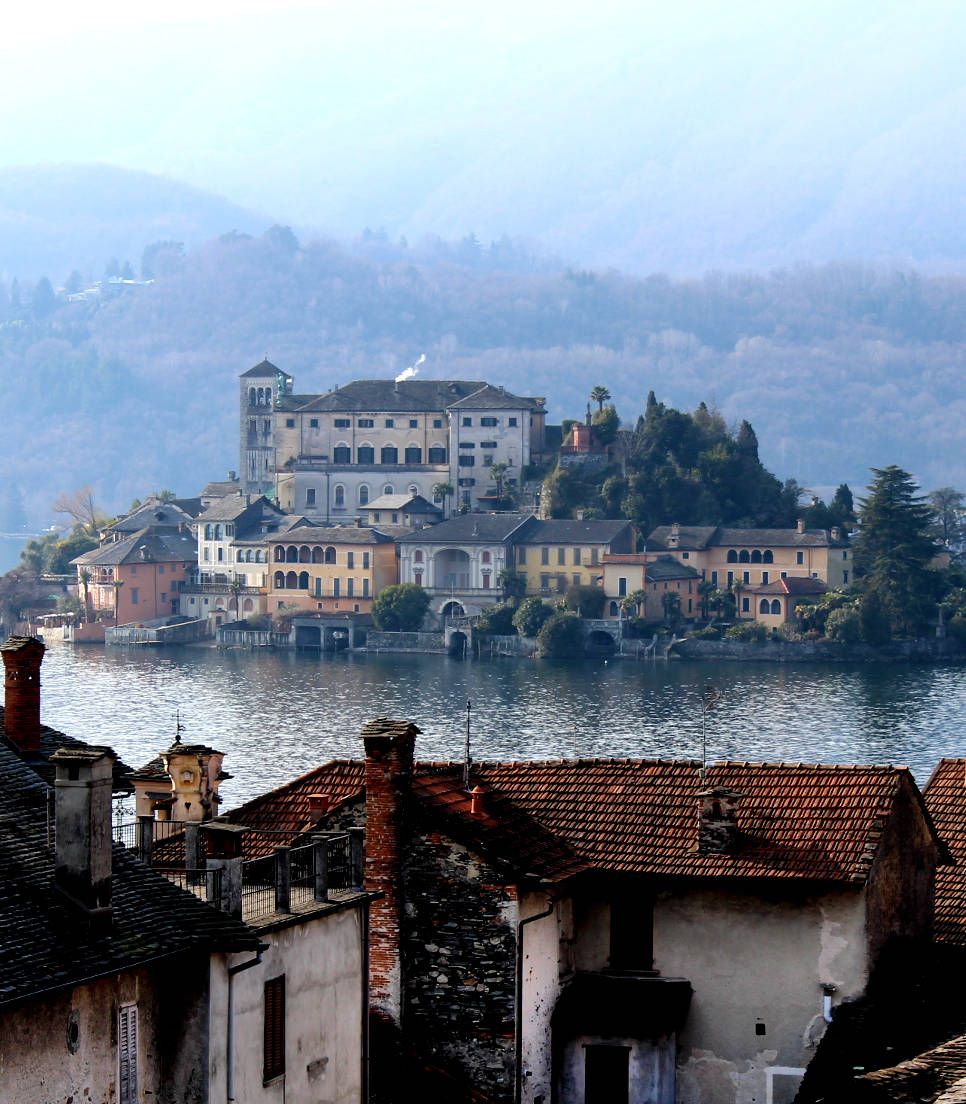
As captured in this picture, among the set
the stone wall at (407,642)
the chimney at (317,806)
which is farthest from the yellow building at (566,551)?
the chimney at (317,806)

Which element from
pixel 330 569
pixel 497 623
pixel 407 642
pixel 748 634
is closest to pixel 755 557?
pixel 748 634

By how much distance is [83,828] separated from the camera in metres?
15.6

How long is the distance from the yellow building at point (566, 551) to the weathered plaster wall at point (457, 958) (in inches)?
4507

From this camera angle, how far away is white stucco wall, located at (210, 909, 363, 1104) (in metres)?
17.0

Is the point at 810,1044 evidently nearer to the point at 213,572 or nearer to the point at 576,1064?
the point at 576,1064

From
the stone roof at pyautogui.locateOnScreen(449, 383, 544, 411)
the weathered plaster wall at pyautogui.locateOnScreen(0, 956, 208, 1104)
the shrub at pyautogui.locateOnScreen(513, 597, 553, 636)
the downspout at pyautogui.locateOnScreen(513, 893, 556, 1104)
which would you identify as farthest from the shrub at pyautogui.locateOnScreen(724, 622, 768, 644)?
the weathered plaster wall at pyautogui.locateOnScreen(0, 956, 208, 1104)

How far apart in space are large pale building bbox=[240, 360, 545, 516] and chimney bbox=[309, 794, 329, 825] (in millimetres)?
126904

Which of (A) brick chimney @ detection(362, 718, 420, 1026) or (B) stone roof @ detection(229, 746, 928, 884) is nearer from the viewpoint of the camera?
(A) brick chimney @ detection(362, 718, 420, 1026)

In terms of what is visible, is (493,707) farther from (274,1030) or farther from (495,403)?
(274,1030)

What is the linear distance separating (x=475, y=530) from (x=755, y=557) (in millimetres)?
15325

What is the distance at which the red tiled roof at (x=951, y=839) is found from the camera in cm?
2375

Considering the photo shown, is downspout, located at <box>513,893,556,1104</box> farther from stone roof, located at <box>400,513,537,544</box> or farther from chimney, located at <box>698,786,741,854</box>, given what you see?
stone roof, located at <box>400,513,537,544</box>

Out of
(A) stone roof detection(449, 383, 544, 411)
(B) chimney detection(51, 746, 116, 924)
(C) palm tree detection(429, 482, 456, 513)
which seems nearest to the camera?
(B) chimney detection(51, 746, 116, 924)

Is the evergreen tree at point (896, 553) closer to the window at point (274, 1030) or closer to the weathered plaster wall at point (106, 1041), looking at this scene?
the window at point (274, 1030)
